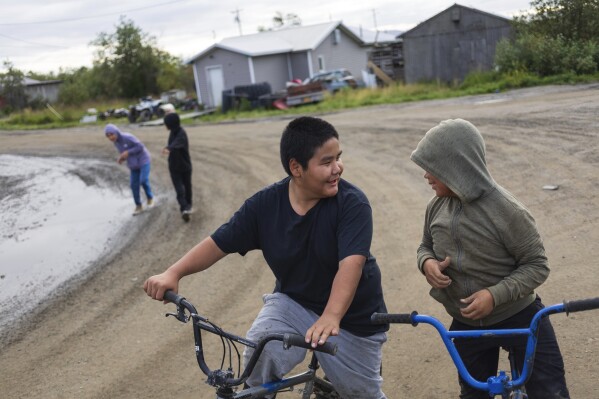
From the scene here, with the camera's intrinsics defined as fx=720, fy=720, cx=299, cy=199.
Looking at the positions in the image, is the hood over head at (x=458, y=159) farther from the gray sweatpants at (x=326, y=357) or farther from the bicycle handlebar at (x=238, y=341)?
the bicycle handlebar at (x=238, y=341)

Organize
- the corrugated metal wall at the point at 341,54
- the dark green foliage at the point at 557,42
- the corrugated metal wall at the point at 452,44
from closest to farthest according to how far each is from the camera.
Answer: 1. the dark green foliage at the point at 557,42
2. the corrugated metal wall at the point at 452,44
3. the corrugated metal wall at the point at 341,54

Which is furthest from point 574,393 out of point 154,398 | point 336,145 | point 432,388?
point 154,398

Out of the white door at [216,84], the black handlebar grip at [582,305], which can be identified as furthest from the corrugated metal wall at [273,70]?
the black handlebar grip at [582,305]

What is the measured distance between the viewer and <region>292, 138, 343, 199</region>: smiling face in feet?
10.9

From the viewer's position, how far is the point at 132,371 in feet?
19.2

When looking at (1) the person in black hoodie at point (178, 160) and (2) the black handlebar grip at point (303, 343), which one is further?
(1) the person in black hoodie at point (178, 160)

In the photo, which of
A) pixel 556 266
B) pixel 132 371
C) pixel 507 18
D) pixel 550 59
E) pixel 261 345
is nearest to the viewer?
pixel 261 345

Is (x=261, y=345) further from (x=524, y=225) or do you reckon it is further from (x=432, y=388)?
(x=432, y=388)

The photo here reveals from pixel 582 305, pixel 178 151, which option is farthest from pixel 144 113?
pixel 582 305

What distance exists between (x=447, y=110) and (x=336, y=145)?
17.9 metres

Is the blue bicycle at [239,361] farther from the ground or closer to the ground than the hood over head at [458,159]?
closer to the ground

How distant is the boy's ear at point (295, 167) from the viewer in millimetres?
3400

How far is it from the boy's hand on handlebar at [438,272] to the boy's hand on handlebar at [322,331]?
0.62m

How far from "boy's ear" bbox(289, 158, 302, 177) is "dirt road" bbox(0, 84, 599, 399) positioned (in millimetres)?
2150
